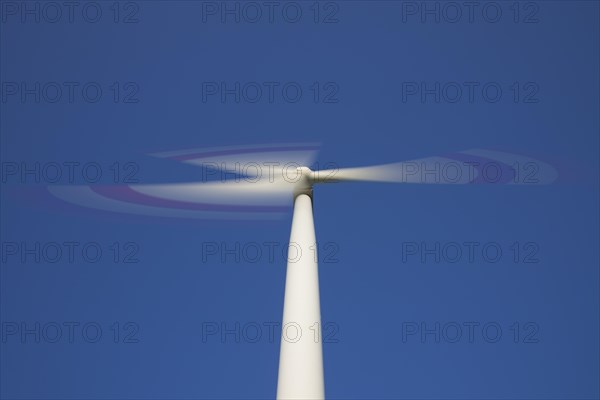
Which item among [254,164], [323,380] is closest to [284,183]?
[254,164]

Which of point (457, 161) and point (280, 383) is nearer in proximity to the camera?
point (280, 383)

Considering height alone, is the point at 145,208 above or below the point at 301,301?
above

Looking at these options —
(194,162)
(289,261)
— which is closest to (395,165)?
(289,261)

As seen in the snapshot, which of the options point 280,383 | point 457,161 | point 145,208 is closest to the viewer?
point 280,383

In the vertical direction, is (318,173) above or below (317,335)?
above

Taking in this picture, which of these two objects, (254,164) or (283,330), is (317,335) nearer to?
(283,330)

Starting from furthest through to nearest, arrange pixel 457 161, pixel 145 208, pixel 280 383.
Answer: pixel 145 208 → pixel 457 161 → pixel 280 383

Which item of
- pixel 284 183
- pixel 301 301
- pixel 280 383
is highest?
pixel 284 183

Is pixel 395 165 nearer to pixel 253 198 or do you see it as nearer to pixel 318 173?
pixel 318 173

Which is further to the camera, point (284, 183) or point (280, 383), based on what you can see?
point (284, 183)
